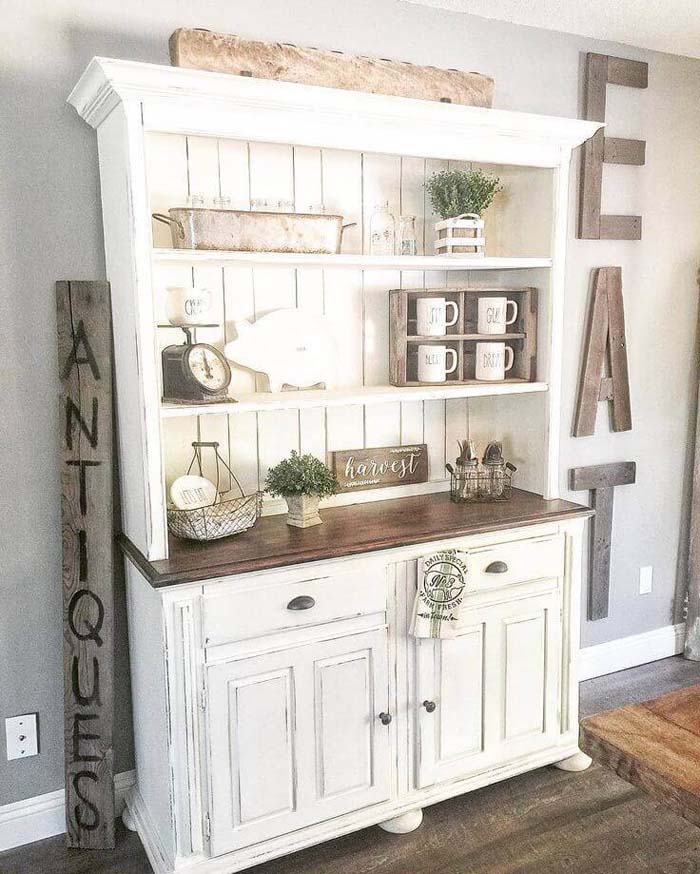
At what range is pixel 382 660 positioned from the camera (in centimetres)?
226

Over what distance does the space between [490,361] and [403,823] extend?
1426 millimetres

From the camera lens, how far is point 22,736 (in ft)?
7.57

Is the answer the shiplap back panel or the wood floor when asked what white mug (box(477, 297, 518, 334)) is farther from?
the wood floor

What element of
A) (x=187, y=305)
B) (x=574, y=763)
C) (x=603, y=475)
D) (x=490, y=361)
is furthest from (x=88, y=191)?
(x=574, y=763)

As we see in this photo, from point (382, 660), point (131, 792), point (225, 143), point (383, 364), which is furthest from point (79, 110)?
point (131, 792)

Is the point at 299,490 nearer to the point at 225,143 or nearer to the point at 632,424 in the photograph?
the point at 225,143

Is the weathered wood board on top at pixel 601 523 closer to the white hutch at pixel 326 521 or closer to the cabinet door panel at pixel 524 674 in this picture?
the white hutch at pixel 326 521

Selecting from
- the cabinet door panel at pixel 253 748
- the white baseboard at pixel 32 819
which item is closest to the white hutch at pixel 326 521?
the cabinet door panel at pixel 253 748

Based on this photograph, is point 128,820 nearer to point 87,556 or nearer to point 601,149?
point 87,556

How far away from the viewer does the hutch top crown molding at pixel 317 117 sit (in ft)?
6.23

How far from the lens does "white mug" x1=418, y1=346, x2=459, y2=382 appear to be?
99.5 inches

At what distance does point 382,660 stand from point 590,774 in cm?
93

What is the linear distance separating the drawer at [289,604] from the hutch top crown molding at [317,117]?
1.18m

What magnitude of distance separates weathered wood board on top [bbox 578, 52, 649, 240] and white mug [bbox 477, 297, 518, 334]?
2.01ft
